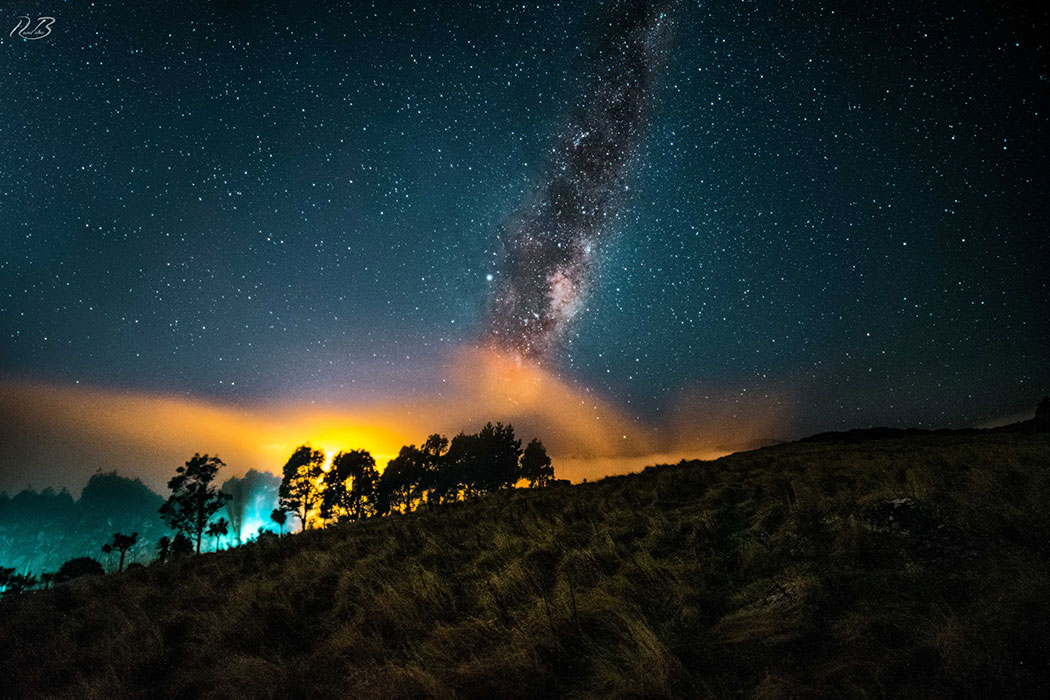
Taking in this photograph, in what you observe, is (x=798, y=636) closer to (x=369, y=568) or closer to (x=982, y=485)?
(x=982, y=485)

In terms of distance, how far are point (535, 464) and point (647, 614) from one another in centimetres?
6380

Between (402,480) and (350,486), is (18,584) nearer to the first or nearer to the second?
(350,486)

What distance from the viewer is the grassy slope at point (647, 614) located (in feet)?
9.64

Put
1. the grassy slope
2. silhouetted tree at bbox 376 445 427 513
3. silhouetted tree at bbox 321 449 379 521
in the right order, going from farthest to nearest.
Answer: silhouetted tree at bbox 376 445 427 513 < silhouetted tree at bbox 321 449 379 521 < the grassy slope

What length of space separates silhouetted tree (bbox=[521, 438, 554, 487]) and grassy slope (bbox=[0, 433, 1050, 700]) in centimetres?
5839

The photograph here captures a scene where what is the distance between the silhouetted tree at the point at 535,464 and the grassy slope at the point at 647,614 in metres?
58.4

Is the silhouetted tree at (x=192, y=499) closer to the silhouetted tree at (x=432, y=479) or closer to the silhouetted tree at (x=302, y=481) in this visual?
the silhouetted tree at (x=302, y=481)

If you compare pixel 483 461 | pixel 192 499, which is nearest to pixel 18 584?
pixel 192 499

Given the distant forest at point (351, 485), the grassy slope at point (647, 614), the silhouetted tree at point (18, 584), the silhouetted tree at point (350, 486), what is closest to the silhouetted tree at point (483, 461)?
the distant forest at point (351, 485)

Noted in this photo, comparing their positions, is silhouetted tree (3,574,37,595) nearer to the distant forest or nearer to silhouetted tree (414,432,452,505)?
the distant forest

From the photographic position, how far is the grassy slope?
294 cm

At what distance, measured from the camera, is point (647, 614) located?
13.4ft

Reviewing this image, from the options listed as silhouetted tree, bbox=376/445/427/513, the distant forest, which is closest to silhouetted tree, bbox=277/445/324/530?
the distant forest

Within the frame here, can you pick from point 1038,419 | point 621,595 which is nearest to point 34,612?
point 621,595
